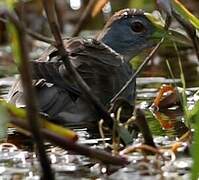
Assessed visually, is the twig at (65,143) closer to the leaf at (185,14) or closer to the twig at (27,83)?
the twig at (27,83)

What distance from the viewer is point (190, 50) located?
700 cm

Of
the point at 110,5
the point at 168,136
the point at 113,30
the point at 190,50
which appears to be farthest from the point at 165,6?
the point at 110,5

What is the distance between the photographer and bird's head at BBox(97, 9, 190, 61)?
247 inches

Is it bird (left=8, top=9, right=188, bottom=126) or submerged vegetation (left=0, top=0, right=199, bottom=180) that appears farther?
bird (left=8, top=9, right=188, bottom=126)

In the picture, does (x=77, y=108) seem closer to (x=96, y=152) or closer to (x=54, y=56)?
(x=54, y=56)

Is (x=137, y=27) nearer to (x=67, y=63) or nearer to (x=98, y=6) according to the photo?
(x=98, y=6)

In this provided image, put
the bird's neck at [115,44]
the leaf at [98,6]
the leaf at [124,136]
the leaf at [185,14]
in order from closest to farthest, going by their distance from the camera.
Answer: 1. the leaf at [124,136]
2. the leaf at [185,14]
3. the leaf at [98,6]
4. the bird's neck at [115,44]

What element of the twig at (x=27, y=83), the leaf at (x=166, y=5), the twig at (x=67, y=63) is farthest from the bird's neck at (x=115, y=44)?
the twig at (x=27, y=83)

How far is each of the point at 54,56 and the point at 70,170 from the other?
75.1 inches

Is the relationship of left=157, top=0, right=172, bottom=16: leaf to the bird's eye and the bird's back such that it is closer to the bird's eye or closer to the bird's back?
the bird's back

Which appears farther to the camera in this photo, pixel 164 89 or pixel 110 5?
pixel 110 5

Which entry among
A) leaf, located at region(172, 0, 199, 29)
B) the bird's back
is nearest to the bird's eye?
the bird's back

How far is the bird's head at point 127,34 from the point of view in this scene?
6286 mm

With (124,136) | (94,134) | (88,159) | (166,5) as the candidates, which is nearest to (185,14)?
(166,5)
